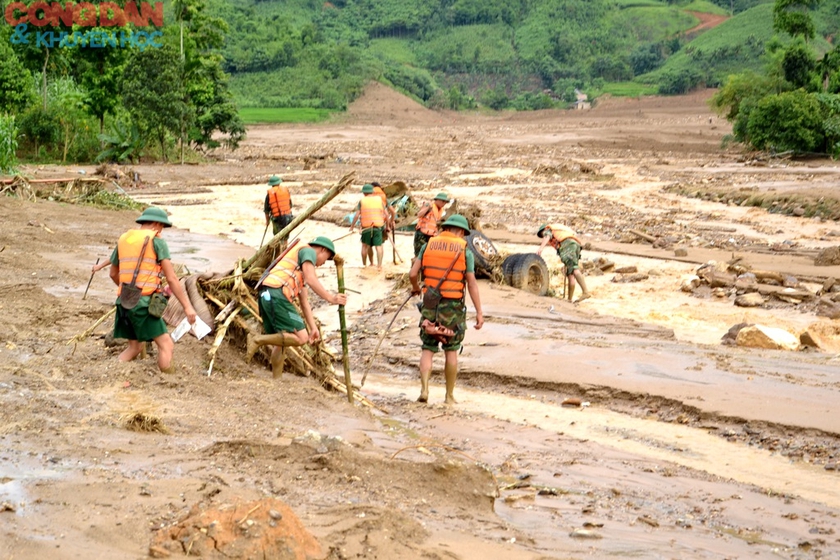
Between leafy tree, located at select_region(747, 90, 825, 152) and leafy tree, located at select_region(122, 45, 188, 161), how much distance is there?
930 inches

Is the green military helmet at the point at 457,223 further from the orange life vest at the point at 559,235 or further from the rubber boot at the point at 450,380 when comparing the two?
the orange life vest at the point at 559,235

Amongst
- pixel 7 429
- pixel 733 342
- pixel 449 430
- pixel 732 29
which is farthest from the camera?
pixel 732 29

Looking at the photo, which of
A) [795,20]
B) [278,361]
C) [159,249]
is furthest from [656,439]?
[795,20]

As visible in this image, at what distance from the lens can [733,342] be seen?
477 inches

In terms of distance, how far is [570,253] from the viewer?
15.0 m

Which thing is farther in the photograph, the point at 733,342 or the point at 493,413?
the point at 733,342

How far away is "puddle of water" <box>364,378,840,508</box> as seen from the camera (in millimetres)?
7422

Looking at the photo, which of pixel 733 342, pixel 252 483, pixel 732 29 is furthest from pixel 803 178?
pixel 732 29

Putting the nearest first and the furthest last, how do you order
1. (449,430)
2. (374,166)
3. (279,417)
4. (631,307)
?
(279,417)
(449,430)
(631,307)
(374,166)

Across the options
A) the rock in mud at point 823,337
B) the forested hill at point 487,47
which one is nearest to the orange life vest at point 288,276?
the rock in mud at point 823,337

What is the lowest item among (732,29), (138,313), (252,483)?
(252,483)

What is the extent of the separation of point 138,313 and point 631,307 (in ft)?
28.4

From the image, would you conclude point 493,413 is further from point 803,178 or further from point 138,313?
point 803,178

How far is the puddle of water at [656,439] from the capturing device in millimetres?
7422
